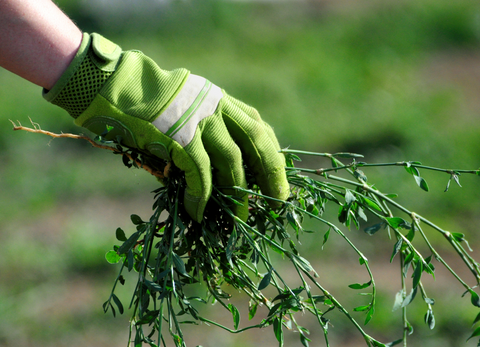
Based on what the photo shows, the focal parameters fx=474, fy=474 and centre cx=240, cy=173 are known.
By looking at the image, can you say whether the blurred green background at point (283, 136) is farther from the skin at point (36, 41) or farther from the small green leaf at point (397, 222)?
the skin at point (36, 41)

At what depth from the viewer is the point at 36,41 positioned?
1238mm

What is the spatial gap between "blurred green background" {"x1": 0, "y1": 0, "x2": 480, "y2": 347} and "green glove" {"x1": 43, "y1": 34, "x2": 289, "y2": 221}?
1718 millimetres

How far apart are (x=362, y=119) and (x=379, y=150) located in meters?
0.63

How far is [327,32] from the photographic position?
7109 mm

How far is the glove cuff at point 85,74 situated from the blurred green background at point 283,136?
186 cm

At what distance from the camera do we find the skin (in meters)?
1.21

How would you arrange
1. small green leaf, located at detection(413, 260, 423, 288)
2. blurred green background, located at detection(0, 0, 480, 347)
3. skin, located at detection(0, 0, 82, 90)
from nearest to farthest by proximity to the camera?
small green leaf, located at detection(413, 260, 423, 288) < skin, located at detection(0, 0, 82, 90) < blurred green background, located at detection(0, 0, 480, 347)

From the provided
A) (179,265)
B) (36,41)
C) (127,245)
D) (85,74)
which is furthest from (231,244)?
(36,41)

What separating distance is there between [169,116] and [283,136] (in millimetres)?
3485

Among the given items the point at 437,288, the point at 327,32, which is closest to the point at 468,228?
the point at 437,288

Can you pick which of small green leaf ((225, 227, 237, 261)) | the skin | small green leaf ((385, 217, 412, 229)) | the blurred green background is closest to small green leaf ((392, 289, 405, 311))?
small green leaf ((385, 217, 412, 229))

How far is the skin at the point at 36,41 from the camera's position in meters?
1.21

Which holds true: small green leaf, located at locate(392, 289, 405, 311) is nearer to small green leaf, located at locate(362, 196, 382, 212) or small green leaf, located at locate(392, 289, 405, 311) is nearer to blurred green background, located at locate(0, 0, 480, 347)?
small green leaf, located at locate(362, 196, 382, 212)

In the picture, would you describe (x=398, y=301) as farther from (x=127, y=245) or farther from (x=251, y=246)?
(x=127, y=245)
